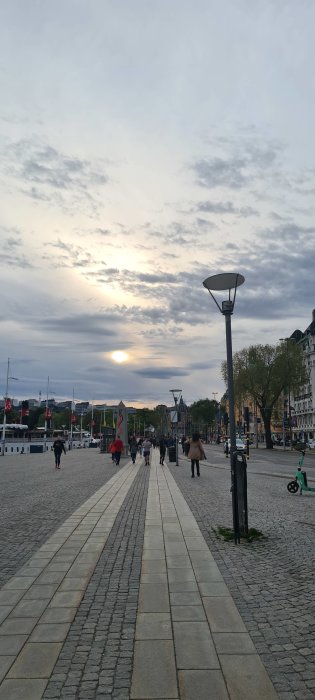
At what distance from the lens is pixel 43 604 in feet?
16.9

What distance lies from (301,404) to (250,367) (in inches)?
1455

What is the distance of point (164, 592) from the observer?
5492 millimetres

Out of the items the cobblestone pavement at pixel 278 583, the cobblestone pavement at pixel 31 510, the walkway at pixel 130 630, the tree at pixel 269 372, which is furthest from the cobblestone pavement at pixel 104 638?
the tree at pixel 269 372

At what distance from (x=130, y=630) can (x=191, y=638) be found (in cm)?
60

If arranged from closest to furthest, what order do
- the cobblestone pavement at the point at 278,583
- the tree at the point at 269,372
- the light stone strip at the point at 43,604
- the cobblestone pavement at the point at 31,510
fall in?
1. the light stone strip at the point at 43,604
2. the cobblestone pavement at the point at 278,583
3. the cobblestone pavement at the point at 31,510
4. the tree at the point at 269,372

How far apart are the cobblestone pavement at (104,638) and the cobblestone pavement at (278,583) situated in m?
1.10

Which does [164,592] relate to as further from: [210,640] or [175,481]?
[175,481]

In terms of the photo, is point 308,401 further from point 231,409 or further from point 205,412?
point 231,409

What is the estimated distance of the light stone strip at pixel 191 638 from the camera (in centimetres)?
346

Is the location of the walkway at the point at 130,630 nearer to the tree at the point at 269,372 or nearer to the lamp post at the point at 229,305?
the lamp post at the point at 229,305

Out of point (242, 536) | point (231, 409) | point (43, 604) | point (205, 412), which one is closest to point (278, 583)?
point (242, 536)

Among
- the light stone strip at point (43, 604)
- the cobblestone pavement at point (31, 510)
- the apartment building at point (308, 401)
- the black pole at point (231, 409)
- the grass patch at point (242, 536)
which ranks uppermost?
the apartment building at point (308, 401)

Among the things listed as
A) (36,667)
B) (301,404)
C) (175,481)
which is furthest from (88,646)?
(301,404)

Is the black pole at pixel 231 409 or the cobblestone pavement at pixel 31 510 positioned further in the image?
the black pole at pixel 231 409
